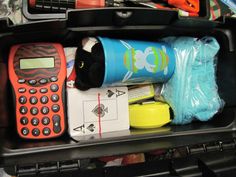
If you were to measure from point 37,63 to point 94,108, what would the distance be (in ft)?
0.50

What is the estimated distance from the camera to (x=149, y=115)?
0.71 m

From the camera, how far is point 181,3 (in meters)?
0.75

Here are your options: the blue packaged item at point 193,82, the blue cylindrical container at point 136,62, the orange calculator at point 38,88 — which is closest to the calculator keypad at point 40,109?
the orange calculator at point 38,88

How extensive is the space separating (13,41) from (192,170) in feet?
1.49

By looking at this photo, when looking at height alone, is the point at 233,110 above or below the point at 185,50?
below

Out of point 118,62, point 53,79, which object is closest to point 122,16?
point 118,62

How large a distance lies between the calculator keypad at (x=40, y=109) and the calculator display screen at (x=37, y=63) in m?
0.03

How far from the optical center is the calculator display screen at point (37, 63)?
0.67m

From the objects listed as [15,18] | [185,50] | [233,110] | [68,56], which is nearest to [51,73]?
[68,56]

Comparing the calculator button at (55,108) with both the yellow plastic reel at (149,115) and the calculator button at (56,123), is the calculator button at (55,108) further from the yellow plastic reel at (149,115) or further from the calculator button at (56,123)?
the yellow plastic reel at (149,115)

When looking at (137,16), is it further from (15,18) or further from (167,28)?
(15,18)

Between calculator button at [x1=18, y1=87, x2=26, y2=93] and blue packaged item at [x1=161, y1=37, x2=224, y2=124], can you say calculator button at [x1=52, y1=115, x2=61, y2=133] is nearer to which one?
calculator button at [x1=18, y1=87, x2=26, y2=93]

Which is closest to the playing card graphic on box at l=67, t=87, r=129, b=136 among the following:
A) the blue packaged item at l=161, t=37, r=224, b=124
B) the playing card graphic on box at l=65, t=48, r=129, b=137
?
the playing card graphic on box at l=65, t=48, r=129, b=137

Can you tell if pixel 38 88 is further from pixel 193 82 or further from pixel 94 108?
pixel 193 82
